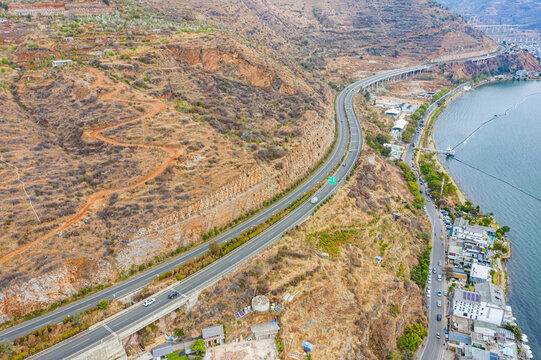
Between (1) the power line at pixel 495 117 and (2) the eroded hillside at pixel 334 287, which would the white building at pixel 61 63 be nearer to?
(2) the eroded hillside at pixel 334 287

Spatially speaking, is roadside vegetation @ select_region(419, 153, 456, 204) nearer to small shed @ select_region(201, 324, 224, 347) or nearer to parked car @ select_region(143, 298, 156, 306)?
small shed @ select_region(201, 324, 224, 347)

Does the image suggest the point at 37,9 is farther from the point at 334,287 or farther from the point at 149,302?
the point at 334,287

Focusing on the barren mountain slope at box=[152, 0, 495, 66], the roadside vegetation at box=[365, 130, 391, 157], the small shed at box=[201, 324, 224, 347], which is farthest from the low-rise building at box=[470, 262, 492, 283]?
the barren mountain slope at box=[152, 0, 495, 66]

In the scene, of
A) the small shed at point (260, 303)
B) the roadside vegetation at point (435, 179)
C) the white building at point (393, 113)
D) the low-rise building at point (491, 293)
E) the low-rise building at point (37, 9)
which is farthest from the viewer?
the white building at point (393, 113)

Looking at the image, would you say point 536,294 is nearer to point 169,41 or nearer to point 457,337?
point 457,337

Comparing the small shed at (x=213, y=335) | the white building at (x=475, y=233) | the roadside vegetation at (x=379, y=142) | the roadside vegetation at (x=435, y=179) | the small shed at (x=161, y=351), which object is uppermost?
the roadside vegetation at (x=379, y=142)

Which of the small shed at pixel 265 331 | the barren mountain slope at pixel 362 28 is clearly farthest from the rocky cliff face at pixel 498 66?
the small shed at pixel 265 331
